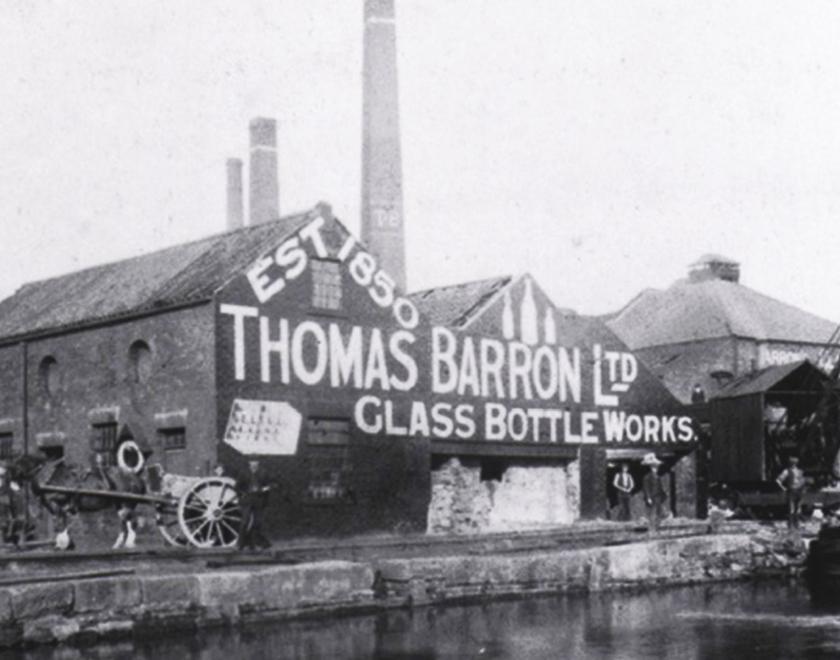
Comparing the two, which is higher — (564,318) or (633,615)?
(564,318)

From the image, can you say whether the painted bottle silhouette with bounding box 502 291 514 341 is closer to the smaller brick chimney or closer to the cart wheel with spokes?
the cart wheel with spokes

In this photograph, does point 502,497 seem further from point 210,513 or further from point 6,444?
point 6,444

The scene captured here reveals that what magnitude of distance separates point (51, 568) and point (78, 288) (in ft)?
48.4

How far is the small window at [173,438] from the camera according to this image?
86.4ft

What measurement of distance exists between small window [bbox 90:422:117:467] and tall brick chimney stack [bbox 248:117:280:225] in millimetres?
18652

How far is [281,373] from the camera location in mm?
26750

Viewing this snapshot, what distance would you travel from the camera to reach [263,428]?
26156 millimetres

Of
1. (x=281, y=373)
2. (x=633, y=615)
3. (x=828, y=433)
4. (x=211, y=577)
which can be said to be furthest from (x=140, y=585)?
(x=828, y=433)

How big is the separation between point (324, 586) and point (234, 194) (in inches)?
1401

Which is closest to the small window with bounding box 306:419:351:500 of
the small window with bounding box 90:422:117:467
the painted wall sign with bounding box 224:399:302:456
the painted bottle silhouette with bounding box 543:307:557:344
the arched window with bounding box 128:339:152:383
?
the painted wall sign with bounding box 224:399:302:456

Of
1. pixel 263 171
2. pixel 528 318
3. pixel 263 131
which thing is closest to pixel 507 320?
pixel 528 318

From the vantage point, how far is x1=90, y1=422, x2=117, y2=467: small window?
28.1m

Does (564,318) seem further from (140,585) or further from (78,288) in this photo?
(140,585)

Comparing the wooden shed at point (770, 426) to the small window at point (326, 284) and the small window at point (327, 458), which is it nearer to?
the small window at point (327, 458)
